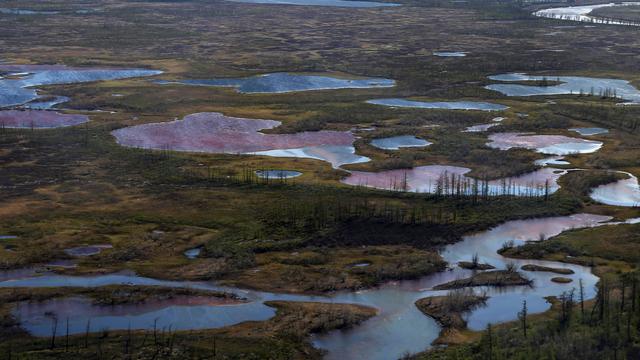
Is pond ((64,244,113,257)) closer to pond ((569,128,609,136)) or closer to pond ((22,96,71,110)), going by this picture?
pond ((22,96,71,110))

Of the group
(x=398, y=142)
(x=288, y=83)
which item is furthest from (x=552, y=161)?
(x=288, y=83)

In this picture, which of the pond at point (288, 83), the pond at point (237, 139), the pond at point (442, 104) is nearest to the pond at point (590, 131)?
the pond at point (442, 104)

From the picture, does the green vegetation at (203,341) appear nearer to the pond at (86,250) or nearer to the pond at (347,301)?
the pond at (347,301)

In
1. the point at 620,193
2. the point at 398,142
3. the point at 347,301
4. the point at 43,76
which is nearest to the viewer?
the point at 347,301

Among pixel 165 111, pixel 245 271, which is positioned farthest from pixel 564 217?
pixel 165 111

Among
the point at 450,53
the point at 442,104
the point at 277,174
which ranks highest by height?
the point at 450,53

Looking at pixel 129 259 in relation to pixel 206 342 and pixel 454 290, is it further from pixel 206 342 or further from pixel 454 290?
pixel 454 290

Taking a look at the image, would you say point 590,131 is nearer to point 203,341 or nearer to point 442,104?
point 442,104
